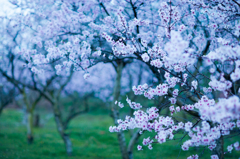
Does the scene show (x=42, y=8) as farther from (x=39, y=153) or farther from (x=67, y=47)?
(x=39, y=153)

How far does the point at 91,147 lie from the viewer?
11.1m

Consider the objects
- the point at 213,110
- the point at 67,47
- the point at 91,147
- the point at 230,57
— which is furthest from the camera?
the point at 91,147

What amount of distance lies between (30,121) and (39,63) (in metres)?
6.94

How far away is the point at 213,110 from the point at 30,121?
1051cm

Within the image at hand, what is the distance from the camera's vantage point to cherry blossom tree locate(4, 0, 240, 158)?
3021mm

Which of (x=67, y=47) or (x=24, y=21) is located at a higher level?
(x=24, y=21)

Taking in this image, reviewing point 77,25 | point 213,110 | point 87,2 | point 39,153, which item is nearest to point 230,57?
point 213,110

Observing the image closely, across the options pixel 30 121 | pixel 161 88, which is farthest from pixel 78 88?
pixel 161 88

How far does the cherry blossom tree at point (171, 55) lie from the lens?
3021 mm

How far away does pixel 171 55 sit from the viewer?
2734 mm

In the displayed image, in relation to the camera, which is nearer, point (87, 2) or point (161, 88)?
point (161, 88)

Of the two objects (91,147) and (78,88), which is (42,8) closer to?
(91,147)

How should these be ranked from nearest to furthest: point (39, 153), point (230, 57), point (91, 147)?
point (230, 57) < point (39, 153) < point (91, 147)

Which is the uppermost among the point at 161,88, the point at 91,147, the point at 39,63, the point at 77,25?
the point at 77,25
